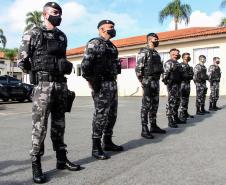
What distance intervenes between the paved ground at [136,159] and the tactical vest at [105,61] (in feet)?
3.88

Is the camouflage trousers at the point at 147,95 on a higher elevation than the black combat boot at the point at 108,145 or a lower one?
higher

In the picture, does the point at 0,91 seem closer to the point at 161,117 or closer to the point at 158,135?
the point at 161,117

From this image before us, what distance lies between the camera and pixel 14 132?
778 centimetres

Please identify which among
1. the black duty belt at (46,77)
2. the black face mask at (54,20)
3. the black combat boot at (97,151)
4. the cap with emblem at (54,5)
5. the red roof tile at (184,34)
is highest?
the red roof tile at (184,34)

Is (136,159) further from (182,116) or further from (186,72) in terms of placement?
(186,72)

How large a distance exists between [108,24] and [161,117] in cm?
538

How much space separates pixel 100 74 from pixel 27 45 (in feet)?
4.14

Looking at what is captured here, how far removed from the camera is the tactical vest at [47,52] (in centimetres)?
409

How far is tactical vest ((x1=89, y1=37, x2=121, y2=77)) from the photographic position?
505 centimetres

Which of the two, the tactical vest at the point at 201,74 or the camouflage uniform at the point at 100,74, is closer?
the camouflage uniform at the point at 100,74

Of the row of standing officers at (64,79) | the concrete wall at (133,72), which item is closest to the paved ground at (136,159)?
the row of standing officers at (64,79)

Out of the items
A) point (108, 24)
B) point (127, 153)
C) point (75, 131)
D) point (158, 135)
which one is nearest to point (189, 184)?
point (127, 153)

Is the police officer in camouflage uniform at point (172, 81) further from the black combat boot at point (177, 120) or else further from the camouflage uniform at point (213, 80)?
the camouflage uniform at point (213, 80)

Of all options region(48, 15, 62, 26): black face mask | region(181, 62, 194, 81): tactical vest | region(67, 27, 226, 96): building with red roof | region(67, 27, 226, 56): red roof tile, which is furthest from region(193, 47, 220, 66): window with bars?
region(48, 15, 62, 26): black face mask
